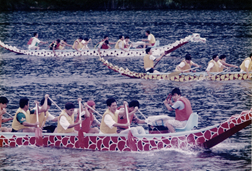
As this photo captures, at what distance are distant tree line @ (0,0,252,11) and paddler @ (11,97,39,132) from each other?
229ft

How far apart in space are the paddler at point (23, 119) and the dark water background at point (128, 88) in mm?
670

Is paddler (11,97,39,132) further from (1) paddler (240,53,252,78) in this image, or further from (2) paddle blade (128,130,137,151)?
(1) paddler (240,53,252,78)

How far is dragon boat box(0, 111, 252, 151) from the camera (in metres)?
13.6

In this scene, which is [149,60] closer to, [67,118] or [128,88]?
[128,88]

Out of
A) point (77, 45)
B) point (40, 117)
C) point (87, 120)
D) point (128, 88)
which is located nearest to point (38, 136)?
point (40, 117)

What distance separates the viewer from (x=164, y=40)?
1826 inches

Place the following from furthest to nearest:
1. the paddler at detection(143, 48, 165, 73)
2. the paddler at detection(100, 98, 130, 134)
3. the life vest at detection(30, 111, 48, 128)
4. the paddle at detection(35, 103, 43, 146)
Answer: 1. the paddler at detection(143, 48, 165, 73)
2. the life vest at detection(30, 111, 48, 128)
3. the paddle at detection(35, 103, 43, 146)
4. the paddler at detection(100, 98, 130, 134)

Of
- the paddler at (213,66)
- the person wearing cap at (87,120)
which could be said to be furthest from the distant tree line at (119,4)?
the person wearing cap at (87,120)

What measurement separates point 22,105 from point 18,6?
77.7m

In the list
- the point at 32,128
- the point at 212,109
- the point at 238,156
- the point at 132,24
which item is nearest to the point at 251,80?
the point at 212,109

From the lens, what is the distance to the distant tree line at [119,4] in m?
82.0

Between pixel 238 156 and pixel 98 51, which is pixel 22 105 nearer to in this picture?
pixel 238 156

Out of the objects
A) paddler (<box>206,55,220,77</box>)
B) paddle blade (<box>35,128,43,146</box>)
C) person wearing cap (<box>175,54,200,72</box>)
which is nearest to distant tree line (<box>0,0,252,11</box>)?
paddler (<box>206,55,220,77</box>)

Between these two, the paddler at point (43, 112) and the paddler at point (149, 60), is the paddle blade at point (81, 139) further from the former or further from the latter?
the paddler at point (149, 60)
